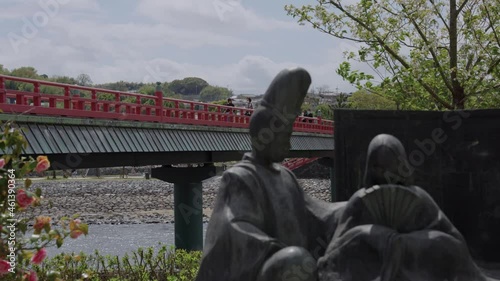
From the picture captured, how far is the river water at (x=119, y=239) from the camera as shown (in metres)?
30.2

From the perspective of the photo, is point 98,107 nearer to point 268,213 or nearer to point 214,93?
point 268,213

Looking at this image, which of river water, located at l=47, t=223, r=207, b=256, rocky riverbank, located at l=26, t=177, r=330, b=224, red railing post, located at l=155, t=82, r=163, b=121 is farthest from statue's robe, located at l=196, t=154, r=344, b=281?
rocky riverbank, located at l=26, t=177, r=330, b=224

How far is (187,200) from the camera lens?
1011 inches

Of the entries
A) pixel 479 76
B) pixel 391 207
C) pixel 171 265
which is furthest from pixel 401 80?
pixel 391 207

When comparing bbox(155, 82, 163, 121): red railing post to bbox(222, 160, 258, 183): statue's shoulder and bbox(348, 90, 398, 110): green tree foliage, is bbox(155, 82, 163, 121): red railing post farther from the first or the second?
bbox(222, 160, 258, 183): statue's shoulder

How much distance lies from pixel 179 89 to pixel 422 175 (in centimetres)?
15680

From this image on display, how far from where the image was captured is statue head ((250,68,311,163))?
18.2 ft

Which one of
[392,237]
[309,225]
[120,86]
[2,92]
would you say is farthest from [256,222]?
[120,86]

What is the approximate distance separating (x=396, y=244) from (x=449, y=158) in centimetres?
397

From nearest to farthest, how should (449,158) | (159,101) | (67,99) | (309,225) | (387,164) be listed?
(387,164) → (309,225) → (449,158) → (67,99) → (159,101)

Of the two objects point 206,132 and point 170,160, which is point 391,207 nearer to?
point 170,160

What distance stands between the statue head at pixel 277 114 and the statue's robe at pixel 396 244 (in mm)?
717

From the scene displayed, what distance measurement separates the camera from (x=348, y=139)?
358 inches

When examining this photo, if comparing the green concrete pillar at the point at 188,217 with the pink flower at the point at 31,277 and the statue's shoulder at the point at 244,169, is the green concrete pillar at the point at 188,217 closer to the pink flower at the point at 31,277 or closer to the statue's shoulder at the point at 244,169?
the pink flower at the point at 31,277
